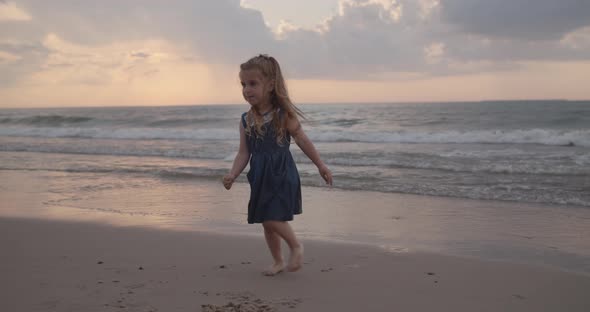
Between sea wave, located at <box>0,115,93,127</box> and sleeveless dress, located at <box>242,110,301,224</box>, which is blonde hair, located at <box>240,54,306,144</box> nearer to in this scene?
sleeveless dress, located at <box>242,110,301,224</box>

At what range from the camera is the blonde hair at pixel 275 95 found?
338cm

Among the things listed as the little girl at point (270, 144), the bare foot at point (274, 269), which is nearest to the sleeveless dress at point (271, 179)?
the little girl at point (270, 144)

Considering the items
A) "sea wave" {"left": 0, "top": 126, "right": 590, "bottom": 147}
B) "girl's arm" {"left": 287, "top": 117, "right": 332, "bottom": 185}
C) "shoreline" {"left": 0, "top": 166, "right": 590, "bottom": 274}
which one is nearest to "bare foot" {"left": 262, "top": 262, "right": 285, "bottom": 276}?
"girl's arm" {"left": 287, "top": 117, "right": 332, "bottom": 185}

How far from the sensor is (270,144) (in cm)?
346

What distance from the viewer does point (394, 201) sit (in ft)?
23.5

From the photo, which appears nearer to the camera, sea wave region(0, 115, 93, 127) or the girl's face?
the girl's face

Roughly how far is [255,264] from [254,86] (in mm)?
1403

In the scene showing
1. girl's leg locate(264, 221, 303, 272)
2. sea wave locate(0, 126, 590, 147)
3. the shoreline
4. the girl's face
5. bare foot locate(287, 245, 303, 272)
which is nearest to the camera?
the girl's face

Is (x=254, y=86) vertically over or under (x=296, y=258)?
over

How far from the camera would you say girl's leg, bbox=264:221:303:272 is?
11.6 ft

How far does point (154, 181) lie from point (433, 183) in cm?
475

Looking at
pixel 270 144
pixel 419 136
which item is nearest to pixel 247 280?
pixel 270 144

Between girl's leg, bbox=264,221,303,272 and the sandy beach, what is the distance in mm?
90

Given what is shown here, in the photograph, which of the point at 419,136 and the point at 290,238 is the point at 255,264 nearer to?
the point at 290,238
